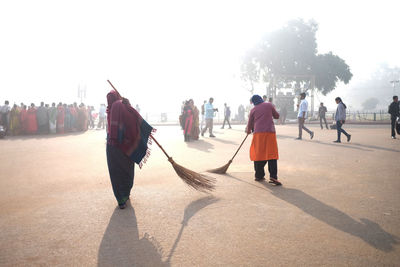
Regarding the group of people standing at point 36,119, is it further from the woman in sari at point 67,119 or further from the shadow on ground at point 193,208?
the shadow on ground at point 193,208

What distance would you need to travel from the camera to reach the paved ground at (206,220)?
2654 millimetres

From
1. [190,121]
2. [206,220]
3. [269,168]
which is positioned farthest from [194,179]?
[190,121]

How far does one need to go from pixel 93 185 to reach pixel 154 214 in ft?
6.37

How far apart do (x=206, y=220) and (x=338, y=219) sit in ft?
4.94

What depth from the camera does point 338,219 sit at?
3.46 meters

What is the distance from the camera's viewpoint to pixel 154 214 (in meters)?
3.74

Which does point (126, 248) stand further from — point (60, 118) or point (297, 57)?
point (297, 57)

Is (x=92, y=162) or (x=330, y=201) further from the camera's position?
(x=92, y=162)

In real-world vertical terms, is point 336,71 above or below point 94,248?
above

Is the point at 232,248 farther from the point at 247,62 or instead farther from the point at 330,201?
the point at 247,62

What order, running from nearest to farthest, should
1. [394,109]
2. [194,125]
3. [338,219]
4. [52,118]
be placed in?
[338,219] < [394,109] < [194,125] < [52,118]

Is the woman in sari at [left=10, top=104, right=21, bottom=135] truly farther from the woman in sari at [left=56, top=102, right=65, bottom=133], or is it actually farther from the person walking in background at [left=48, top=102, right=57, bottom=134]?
the woman in sari at [left=56, top=102, right=65, bottom=133]

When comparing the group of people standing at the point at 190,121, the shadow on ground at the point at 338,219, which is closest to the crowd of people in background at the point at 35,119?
the group of people standing at the point at 190,121

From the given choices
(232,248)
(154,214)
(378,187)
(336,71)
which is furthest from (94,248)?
(336,71)
